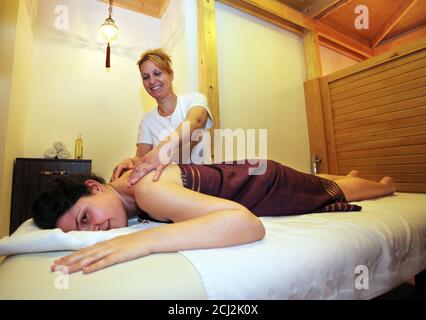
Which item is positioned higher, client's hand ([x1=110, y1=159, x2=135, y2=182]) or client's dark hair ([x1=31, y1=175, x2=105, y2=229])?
client's hand ([x1=110, y1=159, x2=135, y2=182])

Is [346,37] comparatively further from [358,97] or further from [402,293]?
[402,293]

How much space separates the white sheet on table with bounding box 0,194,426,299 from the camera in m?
0.47

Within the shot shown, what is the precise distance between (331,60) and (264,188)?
8.72 ft

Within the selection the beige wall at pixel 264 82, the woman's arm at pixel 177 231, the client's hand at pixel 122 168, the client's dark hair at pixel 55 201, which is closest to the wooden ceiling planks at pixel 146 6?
the beige wall at pixel 264 82

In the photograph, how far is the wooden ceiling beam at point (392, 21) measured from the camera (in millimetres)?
2472

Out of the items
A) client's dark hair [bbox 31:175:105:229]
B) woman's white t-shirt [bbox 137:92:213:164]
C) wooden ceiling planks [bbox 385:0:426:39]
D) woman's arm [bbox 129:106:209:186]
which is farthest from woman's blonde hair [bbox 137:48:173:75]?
wooden ceiling planks [bbox 385:0:426:39]

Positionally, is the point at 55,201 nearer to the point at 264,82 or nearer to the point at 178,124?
the point at 178,124

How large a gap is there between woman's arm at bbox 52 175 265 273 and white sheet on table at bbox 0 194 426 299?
0.03m

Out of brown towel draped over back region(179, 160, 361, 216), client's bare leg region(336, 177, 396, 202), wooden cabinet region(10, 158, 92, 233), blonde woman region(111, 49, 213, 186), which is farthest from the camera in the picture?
wooden cabinet region(10, 158, 92, 233)

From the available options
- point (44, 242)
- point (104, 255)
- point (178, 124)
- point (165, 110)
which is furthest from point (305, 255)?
point (165, 110)

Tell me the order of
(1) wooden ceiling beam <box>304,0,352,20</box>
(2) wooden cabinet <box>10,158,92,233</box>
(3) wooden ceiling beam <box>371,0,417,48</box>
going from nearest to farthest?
(2) wooden cabinet <box>10,158,92,233</box> → (1) wooden ceiling beam <box>304,0,352,20</box> → (3) wooden ceiling beam <box>371,0,417,48</box>

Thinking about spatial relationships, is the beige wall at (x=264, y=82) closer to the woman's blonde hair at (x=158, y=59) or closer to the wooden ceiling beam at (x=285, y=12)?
the wooden ceiling beam at (x=285, y=12)

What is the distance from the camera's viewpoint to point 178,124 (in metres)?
1.47

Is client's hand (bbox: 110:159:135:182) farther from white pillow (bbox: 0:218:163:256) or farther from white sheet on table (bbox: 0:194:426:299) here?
white pillow (bbox: 0:218:163:256)
